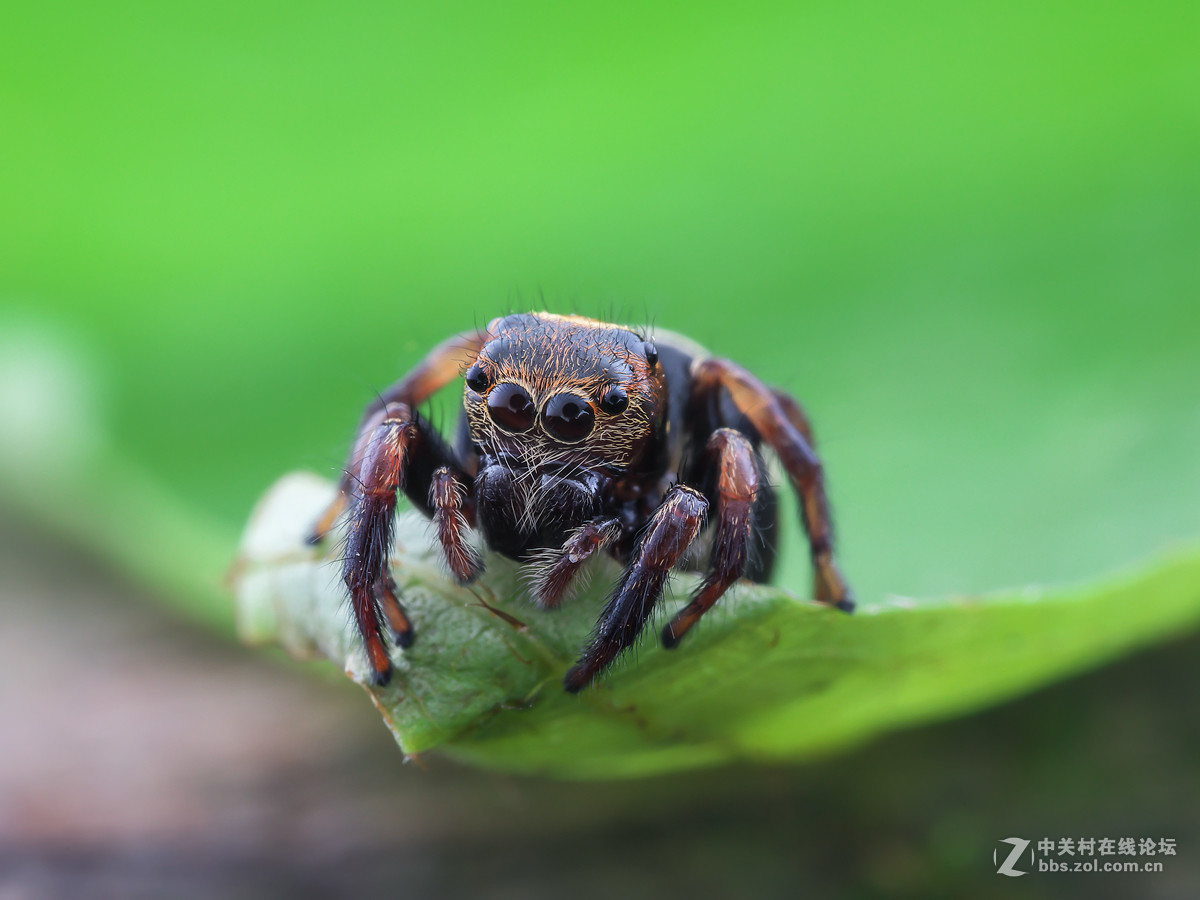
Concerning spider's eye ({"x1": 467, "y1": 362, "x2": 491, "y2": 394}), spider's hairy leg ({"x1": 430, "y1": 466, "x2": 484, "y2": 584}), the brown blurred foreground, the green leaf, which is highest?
spider's eye ({"x1": 467, "y1": 362, "x2": 491, "y2": 394})

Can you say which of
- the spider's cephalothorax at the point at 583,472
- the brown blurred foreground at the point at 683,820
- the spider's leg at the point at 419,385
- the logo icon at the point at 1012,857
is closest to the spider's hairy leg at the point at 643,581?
the spider's cephalothorax at the point at 583,472

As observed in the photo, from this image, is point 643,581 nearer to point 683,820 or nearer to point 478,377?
point 478,377

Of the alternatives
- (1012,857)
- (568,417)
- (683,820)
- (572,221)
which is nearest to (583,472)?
(568,417)

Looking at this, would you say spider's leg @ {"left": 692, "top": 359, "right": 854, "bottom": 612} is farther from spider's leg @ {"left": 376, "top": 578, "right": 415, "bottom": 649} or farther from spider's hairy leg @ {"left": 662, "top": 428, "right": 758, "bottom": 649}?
spider's leg @ {"left": 376, "top": 578, "right": 415, "bottom": 649}

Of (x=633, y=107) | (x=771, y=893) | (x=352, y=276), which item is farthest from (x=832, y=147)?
(x=771, y=893)

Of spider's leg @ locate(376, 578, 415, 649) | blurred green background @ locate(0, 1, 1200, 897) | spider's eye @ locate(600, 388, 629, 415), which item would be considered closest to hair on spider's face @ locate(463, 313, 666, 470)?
spider's eye @ locate(600, 388, 629, 415)

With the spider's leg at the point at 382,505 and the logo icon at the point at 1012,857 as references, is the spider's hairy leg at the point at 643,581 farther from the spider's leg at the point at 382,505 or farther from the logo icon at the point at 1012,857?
the logo icon at the point at 1012,857

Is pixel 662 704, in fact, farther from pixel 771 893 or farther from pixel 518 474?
pixel 771 893

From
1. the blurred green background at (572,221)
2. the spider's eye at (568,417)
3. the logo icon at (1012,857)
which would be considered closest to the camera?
the spider's eye at (568,417)
